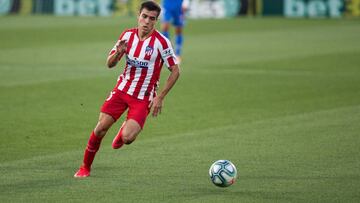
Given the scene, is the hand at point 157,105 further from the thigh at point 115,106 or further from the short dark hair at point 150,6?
the short dark hair at point 150,6

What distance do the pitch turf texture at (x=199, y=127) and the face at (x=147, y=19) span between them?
1.57 m

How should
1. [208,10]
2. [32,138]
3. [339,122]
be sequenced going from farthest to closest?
[208,10]
[339,122]
[32,138]

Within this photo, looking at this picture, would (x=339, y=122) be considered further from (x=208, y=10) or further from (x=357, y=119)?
(x=208, y=10)

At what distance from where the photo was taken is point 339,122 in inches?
500

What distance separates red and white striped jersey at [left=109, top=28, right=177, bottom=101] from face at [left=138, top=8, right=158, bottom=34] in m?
0.15

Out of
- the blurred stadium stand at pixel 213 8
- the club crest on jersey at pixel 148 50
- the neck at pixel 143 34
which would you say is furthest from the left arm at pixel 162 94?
the blurred stadium stand at pixel 213 8

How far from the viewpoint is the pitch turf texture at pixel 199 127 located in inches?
334

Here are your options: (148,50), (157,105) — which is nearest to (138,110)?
(157,105)

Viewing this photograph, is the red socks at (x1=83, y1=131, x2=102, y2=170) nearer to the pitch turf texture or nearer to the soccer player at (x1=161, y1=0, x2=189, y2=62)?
the pitch turf texture

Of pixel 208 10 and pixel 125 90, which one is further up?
pixel 125 90

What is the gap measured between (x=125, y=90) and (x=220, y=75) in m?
9.74

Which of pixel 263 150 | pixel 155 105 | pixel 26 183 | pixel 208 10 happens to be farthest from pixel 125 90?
pixel 208 10

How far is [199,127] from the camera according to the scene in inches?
489

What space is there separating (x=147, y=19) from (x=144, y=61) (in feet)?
1.56
